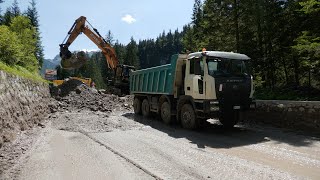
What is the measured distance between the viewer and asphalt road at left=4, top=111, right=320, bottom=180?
6348 mm

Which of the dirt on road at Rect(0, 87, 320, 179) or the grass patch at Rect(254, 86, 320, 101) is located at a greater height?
the grass patch at Rect(254, 86, 320, 101)

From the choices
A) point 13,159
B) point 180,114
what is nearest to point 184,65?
point 180,114

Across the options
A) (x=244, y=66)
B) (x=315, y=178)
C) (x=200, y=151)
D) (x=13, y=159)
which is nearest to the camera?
(x=315, y=178)

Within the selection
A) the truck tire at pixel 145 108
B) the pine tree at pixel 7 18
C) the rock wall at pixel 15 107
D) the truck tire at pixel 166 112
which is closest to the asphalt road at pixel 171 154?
the rock wall at pixel 15 107

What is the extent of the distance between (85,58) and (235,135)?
1729 cm

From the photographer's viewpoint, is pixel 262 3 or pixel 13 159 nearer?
pixel 13 159

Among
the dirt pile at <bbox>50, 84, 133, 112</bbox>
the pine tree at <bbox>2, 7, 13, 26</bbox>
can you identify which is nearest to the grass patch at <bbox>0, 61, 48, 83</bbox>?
the dirt pile at <bbox>50, 84, 133, 112</bbox>

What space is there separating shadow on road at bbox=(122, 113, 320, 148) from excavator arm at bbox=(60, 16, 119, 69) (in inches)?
572

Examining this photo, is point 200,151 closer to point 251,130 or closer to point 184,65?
point 251,130

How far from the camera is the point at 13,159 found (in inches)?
294

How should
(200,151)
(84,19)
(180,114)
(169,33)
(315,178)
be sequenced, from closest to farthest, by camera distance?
(315,178)
(200,151)
(180,114)
(84,19)
(169,33)

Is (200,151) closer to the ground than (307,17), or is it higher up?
closer to the ground

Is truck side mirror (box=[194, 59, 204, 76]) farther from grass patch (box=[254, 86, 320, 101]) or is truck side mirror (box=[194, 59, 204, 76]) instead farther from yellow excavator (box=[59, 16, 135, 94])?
yellow excavator (box=[59, 16, 135, 94])

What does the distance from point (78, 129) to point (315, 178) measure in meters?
8.47
